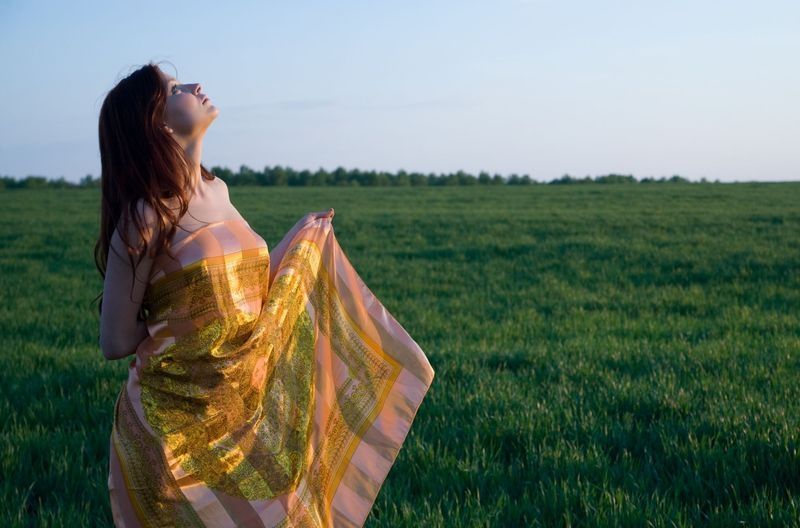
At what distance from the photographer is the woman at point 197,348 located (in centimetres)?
222

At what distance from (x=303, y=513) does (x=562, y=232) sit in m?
18.1

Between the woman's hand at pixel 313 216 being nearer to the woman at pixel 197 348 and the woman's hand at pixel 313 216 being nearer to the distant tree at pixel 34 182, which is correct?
the woman at pixel 197 348

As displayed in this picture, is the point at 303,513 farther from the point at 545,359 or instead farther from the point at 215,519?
the point at 545,359

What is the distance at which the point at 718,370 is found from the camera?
591 cm

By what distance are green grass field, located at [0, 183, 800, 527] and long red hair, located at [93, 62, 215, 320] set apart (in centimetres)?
186

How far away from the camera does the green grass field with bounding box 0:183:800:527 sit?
359cm

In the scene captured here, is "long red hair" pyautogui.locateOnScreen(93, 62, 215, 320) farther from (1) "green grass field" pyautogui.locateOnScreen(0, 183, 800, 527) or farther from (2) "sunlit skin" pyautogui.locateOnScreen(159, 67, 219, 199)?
→ (1) "green grass field" pyautogui.locateOnScreen(0, 183, 800, 527)

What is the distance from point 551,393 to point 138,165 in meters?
3.75

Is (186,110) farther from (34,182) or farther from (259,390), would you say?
(34,182)

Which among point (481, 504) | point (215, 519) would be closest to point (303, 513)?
point (215, 519)

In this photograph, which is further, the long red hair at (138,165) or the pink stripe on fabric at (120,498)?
the pink stripe on fabric at (120,498)

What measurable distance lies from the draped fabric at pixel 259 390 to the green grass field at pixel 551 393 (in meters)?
0.83

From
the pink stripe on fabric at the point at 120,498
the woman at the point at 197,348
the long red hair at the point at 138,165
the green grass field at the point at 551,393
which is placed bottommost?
the green grass field at the point at 551,393

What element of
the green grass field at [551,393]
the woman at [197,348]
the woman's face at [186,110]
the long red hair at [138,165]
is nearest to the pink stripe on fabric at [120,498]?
the woman at [197,348]
